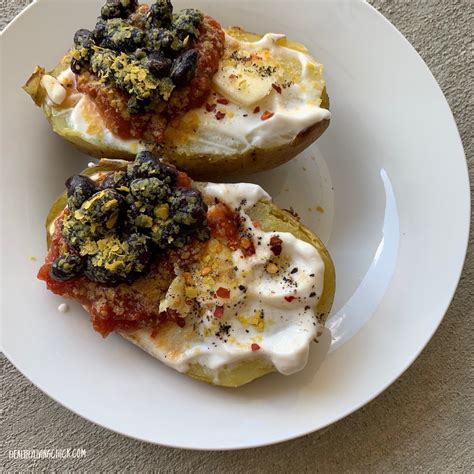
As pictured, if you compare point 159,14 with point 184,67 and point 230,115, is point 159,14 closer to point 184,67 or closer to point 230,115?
point 184,67

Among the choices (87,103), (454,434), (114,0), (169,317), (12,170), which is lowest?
(454,434)

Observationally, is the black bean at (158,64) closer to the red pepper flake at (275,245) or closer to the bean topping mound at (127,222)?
the bean topping mound at (127,222)

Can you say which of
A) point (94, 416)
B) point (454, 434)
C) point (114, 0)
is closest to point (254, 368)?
point (94, 416)

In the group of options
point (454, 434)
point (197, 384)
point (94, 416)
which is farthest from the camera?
point (454, 434)

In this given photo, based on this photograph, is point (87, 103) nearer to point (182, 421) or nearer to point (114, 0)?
point (114, 0)

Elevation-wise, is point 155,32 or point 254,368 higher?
point 155,32

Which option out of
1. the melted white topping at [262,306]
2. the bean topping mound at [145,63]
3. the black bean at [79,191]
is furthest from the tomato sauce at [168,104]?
the melted white topping at [262,306]

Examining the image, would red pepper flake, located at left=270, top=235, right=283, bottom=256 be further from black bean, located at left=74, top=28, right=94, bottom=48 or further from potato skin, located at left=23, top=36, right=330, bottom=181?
black bean, located at left=74, top=28, right=94, bottom=48
